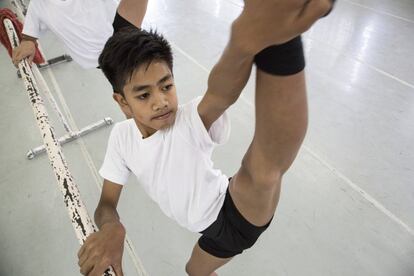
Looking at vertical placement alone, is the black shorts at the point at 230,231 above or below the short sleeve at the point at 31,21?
below

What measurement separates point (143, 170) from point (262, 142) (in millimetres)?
481

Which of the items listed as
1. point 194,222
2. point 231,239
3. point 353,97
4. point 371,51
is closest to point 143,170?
point 194,222

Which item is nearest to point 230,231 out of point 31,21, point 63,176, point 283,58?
point 63,176

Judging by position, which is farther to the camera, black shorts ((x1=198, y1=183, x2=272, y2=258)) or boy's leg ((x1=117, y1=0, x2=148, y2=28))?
boy's leg ((x1=117, y1=0, x2=148, y2=28))

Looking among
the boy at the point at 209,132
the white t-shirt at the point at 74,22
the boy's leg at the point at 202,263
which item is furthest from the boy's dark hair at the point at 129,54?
the white t-shirt at the point at 74,22

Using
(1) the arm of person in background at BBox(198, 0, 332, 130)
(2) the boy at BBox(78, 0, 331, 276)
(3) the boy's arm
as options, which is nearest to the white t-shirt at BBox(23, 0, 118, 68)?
(2) the boy at BBox(78, 0, 331, 276)

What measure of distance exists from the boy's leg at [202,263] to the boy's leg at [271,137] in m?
0.43

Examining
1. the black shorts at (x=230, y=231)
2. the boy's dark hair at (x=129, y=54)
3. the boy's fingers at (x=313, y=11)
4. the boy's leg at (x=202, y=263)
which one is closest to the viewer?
the boy's fingers at (x=313, y=11)

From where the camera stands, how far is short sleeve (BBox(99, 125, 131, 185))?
3.21 feet

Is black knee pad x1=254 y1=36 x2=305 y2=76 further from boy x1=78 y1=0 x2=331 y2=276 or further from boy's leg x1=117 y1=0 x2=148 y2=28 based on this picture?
boy's leg x1=117 y1=0 x2=148 y2=28

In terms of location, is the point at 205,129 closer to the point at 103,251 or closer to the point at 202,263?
the point at 103,251

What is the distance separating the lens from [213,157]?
7.04 ft

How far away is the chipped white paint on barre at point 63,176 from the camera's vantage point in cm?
71

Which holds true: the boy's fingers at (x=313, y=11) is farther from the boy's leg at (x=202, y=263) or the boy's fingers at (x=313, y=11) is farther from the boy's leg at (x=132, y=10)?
the boy's leg at (x=132, y=10)
